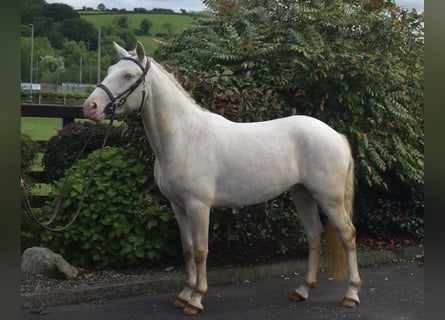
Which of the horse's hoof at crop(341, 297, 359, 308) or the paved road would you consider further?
the horse's hoof at crop(341, 297, 359, 308)

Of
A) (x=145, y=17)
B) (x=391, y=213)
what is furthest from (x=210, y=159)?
(x=145, y=17)

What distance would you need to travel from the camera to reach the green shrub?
16.4ft

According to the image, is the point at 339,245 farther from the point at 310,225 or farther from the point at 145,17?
the point at 145,17

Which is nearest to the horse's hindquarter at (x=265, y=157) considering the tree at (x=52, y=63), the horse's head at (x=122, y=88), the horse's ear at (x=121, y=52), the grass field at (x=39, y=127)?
the horse's head at (x=122, y=88)

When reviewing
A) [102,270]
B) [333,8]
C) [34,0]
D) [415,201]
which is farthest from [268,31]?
[34,0]

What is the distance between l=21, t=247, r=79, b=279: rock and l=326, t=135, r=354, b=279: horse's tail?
2.43 meters

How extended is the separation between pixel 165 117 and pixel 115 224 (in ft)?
4.58

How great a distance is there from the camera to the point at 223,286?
513 centimetres

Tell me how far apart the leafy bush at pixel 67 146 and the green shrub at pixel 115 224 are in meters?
1.41

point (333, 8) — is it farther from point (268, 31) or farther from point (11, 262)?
point (11, 262)

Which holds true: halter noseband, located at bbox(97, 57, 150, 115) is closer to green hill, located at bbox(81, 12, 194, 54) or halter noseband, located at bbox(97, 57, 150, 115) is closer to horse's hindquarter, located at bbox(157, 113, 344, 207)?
horse's hindquarter, located at bbox(157, 113, 344, 207)

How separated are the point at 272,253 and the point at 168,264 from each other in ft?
4.27

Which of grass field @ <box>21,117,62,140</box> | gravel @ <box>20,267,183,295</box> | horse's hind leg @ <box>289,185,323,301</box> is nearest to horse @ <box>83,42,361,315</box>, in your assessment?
horse's hind leg @ <box>289,185,323,301</box>

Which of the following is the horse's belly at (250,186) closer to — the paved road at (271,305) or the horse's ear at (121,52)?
the paved road at (271,305)
